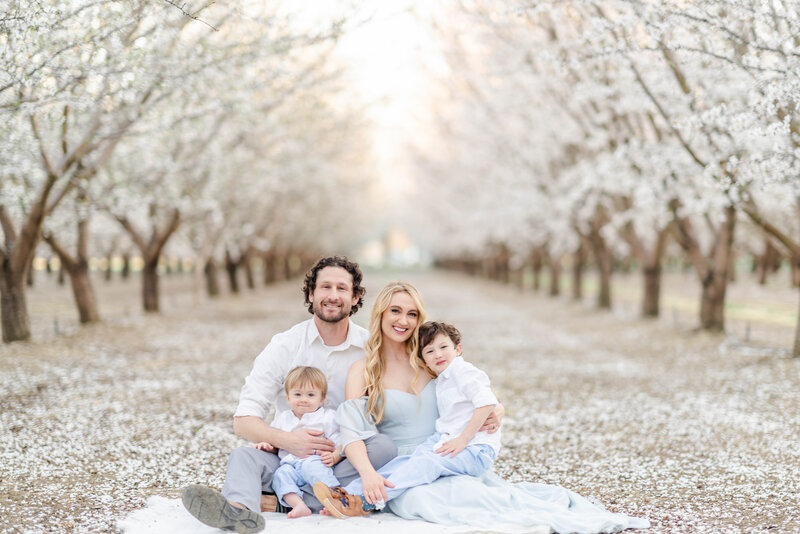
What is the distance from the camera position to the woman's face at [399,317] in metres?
5.16

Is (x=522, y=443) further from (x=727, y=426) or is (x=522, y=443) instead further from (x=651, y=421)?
(x=727, y=426)

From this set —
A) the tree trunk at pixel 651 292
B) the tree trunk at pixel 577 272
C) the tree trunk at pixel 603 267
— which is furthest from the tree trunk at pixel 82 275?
the tree trunk at pixel 577 272

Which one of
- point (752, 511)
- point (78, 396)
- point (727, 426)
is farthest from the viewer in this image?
point (78, 396)

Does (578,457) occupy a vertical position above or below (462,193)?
below

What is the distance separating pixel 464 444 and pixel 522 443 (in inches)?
121

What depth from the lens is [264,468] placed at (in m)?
5.08

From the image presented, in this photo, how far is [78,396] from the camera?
9984mm

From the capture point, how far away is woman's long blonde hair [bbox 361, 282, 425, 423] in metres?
5.16

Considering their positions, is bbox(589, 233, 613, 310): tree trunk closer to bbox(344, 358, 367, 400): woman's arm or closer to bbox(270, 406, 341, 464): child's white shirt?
bbox(344, 358, 367, 400): woman's arm

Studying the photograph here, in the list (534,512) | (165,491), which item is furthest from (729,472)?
(165,491)

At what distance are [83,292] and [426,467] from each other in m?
15.1

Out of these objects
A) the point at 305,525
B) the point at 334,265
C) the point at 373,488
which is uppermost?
the point at 334,265

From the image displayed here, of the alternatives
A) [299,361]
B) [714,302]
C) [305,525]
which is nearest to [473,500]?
[305,525]

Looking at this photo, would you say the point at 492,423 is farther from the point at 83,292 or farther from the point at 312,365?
the point at 83,292
